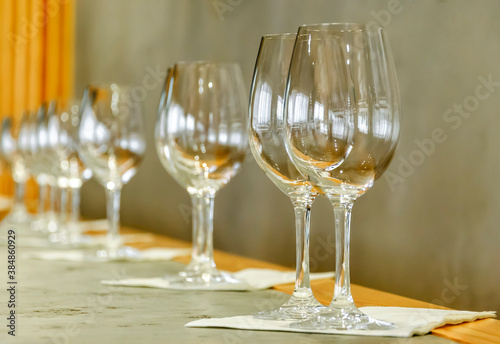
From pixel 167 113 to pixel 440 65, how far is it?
17.3 inches

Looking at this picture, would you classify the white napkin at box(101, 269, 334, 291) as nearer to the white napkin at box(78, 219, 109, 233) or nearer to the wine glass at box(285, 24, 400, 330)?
the wine glass at box(285, 24, 400, 330)

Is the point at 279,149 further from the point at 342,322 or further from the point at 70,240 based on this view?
the point at 70,240

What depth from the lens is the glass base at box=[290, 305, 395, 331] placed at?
0.61 m

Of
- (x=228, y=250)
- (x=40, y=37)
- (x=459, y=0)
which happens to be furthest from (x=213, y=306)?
(x=40, y=37)

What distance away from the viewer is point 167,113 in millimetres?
895

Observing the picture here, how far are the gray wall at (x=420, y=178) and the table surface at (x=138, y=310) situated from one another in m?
0.26

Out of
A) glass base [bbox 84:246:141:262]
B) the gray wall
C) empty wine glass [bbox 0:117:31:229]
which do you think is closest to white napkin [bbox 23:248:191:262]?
glass base [bbox 84:246:141:262]

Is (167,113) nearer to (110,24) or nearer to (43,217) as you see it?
(43,217)

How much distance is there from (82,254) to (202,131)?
405 mm

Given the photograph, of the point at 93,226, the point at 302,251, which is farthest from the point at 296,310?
the point at 93,226

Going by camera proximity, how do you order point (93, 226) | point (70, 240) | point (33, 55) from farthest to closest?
point (33, 55) < point (93, 226) < point (70, 240)

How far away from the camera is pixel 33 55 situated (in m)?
3.22

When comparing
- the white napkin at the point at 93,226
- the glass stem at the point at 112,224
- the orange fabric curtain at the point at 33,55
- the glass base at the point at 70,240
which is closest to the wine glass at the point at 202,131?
the glass stem at the point at 112,224

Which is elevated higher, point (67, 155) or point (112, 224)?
point (67, 155)
